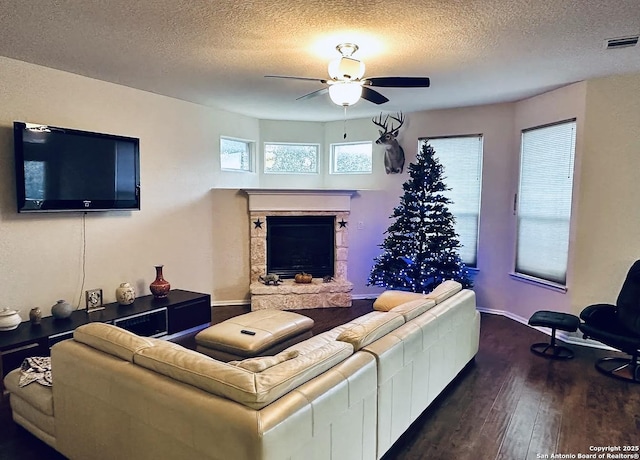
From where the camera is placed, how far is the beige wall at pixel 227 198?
386cm

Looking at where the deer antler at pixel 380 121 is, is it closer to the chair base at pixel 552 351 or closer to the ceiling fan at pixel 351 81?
the ceiling fan at pixel 351 81

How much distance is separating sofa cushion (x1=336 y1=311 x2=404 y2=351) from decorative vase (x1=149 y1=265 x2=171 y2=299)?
2935 mm

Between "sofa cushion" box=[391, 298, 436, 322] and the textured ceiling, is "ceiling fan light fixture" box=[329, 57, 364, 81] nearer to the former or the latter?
the textured ceiling

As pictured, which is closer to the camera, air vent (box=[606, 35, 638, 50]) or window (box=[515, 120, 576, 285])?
air vent (box=[606, 35, 638, 50])

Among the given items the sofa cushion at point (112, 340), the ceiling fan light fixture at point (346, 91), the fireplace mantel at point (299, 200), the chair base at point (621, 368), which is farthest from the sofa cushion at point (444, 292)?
the fireplace mantel at point (299, 200)

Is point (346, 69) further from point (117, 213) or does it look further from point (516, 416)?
point (117, 213)

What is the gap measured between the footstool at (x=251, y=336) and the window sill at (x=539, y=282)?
303 centimetres

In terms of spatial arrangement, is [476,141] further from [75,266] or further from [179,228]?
[75,266]

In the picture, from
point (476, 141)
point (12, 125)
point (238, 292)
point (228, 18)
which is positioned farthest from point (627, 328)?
point (12, 125)

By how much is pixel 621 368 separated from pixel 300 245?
13.4 feet

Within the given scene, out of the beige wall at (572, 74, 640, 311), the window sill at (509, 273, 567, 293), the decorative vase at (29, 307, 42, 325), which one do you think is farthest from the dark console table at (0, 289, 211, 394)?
the beige wall at (572, 74, 640, 311)

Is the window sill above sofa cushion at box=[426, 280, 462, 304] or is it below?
below

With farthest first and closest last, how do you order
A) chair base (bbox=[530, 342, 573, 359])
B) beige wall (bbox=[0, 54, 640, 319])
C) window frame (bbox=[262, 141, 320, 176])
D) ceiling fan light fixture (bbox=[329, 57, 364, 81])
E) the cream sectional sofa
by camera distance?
window frame (bbox=[262, 141, 320, 176])
chair base (bbox=[530, 342, 573, 359])
beige wall (bbox=[0, 54, 640, 319])
ceiling fan light fixture (bbox=[329, 57, 364, 81])
the cream sectional sofa

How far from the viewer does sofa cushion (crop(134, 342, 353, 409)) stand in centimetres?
154
